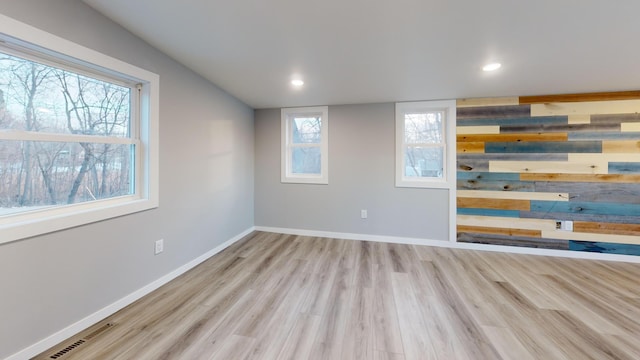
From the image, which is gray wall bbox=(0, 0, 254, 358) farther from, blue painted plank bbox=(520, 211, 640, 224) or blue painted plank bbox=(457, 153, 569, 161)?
blue painted plank bbox=(520, 211, 640, 224)

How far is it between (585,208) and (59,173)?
5.45 m

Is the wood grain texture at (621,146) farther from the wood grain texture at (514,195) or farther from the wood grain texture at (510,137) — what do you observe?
the wood grain texture at (514,195)

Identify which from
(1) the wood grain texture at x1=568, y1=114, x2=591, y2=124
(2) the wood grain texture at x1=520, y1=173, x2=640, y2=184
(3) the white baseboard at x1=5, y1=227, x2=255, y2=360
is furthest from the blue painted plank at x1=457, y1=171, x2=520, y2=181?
(3) the white baseboard at x1=5, y1=227, x2=255, y2=360

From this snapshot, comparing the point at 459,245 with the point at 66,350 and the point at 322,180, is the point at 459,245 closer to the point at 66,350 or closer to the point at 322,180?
the point at 322,180

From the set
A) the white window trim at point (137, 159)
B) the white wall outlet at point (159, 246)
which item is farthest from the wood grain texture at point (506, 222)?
the white window trim at point (137, 159)

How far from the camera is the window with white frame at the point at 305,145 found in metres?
3.99

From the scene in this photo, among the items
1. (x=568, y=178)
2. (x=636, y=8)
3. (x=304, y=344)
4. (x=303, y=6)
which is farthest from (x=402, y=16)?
(x=568, y=178)

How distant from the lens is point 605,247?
311cm

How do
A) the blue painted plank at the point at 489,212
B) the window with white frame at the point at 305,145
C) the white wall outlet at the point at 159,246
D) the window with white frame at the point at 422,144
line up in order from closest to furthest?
the white wall outlet at the point at 159,246, the blue painted plank at the point at 489,212, the window with white frame at the point at 422,144, the window with white frame at the point at 305,145

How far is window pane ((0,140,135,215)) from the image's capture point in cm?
150

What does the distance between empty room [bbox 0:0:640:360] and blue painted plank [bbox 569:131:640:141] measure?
2 centimetres

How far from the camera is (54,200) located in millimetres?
1714

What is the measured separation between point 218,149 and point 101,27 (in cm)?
162

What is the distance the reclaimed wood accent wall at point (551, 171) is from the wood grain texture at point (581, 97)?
0.01m
